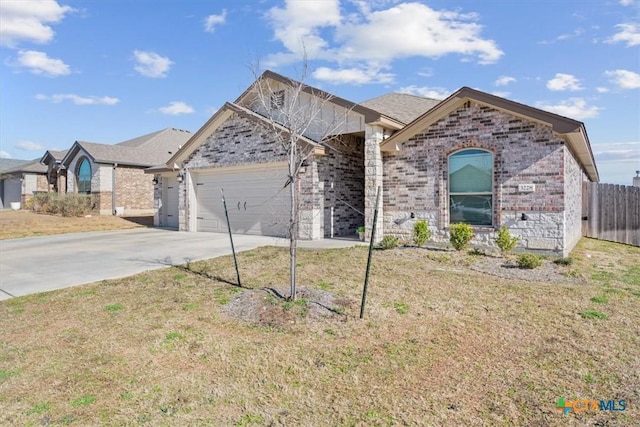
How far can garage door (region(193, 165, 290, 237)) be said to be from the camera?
1377 centimetres

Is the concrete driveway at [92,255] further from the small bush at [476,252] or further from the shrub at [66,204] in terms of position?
the shrub at [66,204]

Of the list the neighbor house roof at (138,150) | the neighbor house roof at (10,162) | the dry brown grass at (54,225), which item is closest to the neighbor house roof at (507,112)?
the dry brown grass at (54,225)

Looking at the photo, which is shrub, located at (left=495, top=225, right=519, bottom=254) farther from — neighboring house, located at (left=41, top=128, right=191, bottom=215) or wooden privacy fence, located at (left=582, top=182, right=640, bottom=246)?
neighboring house, located at (left=41, top=128, right=191, bottom=215)

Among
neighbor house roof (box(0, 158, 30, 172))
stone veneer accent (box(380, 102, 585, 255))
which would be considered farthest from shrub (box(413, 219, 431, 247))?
neighbor house roof (box(0, 158, 30, 172))

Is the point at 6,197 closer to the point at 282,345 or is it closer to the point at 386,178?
the point at 386,178

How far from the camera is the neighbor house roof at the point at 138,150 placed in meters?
24.6

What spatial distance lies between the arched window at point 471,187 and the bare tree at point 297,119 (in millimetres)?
3488

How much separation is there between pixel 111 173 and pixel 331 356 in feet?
80.6

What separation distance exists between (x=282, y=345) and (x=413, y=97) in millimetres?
15362

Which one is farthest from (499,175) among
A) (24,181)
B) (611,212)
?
(24,181)

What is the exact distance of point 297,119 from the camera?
6.04 m

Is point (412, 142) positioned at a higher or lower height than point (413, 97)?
lower

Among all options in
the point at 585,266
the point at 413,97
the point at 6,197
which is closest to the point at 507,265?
the point at 585,266

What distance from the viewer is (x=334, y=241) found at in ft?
40.5
